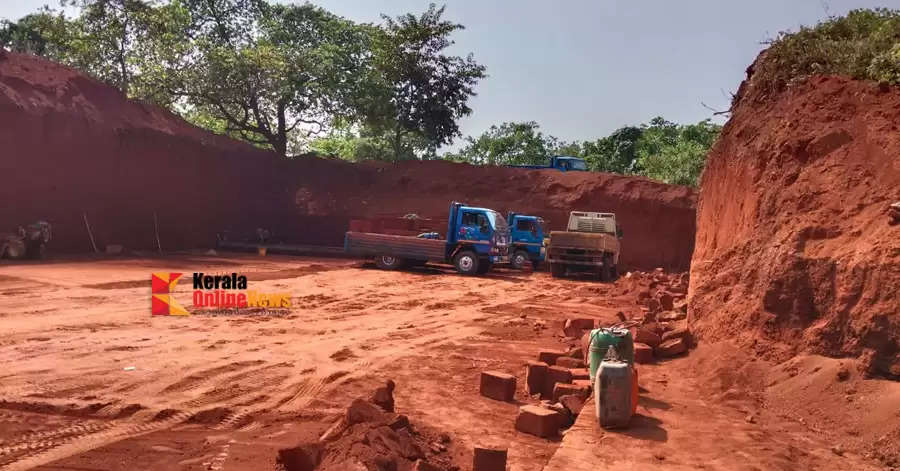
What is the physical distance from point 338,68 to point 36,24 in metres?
13.4

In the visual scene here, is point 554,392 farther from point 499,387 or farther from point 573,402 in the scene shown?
point 499,387

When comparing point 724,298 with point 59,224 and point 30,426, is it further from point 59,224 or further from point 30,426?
point 59,224

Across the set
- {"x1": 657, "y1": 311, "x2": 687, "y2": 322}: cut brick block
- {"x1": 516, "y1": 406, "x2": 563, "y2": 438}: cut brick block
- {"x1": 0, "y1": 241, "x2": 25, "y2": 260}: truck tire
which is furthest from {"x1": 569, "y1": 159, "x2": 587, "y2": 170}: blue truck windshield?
{"x1": 516, "y1": 406, "x2": 563, "y2": 438}: cut brick block

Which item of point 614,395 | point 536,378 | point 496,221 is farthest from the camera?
point 496,221

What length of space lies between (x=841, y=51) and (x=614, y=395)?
18.0 ft

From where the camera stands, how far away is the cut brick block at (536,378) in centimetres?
671

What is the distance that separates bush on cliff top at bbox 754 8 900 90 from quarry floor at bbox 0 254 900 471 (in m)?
3.51

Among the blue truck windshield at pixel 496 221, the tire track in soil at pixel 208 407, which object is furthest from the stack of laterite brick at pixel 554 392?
the blue truck windshield at pixel 496 221

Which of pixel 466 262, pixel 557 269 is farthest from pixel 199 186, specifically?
pixel 557 269

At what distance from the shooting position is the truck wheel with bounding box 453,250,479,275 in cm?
2111

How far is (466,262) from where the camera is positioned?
21172 millimetres

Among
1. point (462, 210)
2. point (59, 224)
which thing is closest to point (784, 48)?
point (462, 210)

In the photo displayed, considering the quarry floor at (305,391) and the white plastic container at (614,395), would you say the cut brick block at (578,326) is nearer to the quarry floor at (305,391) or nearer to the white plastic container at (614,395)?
the quarry floor at (305,391)

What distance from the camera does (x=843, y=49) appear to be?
25.5ft
